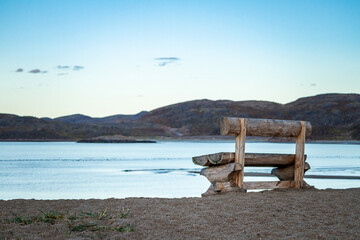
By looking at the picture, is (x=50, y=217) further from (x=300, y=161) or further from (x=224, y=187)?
(x=300, y=161)

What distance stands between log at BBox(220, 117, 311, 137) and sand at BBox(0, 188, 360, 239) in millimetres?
1495

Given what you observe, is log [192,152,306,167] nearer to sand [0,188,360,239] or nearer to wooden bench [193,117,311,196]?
wooden bench [193,117,311,196]

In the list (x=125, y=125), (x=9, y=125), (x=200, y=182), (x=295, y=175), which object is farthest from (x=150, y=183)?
(x=125, y=125)

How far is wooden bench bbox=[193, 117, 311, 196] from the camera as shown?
10516mm

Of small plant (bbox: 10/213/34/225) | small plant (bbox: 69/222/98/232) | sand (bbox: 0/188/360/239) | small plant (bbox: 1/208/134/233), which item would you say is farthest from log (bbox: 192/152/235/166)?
small plant (bbox: 10/213/34/225)

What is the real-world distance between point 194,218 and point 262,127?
3810 mm

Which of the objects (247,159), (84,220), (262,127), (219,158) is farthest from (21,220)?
(262,127)

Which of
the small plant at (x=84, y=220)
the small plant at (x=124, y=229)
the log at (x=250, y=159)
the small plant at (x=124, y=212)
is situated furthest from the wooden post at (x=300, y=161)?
the small plant at (x=124, y=229)

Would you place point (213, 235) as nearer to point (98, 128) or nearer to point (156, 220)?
point (156, 220)

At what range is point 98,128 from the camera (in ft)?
467

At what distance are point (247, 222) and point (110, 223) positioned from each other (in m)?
2.12

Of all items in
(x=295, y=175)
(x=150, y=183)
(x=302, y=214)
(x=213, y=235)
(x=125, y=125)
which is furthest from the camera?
(x=125, y=125)

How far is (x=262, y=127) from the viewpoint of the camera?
10.8m

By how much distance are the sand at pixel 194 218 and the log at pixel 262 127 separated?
1495mm
